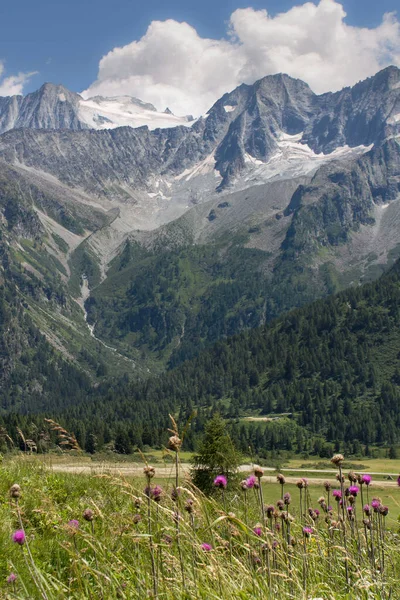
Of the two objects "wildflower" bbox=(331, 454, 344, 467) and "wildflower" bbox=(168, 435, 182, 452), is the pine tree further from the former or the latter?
"wildflower" bbox=(168, 435, 182, 452)

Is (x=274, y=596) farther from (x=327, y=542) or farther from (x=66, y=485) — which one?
(x=66, y=485)

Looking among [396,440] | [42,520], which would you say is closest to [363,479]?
[42,520]

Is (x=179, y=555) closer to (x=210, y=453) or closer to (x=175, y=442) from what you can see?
(x=175, y=442)

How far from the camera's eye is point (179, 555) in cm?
628

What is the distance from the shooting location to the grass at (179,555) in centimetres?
586

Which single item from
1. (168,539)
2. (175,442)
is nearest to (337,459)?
(175,442)

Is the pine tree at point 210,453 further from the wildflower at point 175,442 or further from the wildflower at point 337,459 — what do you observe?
the wildflower at point 175,442

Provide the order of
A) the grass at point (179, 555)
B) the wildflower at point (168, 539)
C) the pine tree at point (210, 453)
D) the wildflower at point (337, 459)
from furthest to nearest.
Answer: the pine tree at point (210, 453) → the wildflower at point (168, 539) → the wildflower at point (337, 459) → the grass at point (179, 555)

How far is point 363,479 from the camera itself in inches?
306

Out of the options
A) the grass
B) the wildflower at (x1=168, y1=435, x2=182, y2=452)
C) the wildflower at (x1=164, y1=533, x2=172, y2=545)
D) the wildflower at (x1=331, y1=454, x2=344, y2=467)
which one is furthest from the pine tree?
the wildflower at (x1=168, y1=435, x2=182, y2=452)

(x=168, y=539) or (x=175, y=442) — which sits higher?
(x=175, y=442)

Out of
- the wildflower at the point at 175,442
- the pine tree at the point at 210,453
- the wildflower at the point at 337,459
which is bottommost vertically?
the pine tree at the point at 210,453

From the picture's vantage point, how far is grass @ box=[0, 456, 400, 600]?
5855 mm

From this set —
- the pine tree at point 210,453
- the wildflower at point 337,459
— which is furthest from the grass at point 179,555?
the pine tree at point 210,453
